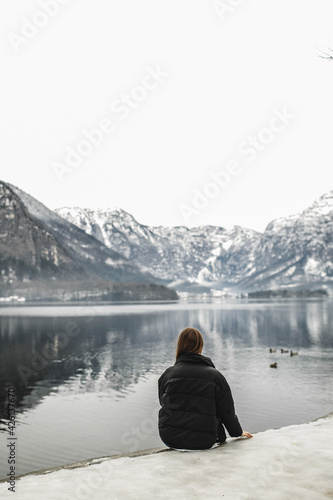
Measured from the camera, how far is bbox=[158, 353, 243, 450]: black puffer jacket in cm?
1154

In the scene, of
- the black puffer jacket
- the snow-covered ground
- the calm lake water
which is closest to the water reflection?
the calm lake water

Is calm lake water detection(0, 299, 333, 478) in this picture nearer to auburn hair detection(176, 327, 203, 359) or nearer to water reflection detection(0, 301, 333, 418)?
water reflection detection(0, 301, 333, 418)

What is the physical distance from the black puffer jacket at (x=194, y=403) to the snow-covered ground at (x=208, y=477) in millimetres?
364

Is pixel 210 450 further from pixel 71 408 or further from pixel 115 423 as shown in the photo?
pixel 71 408

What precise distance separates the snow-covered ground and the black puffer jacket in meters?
0.36

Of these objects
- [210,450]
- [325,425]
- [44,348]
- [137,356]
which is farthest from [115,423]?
[44,348]

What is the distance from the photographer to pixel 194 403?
37.8ft

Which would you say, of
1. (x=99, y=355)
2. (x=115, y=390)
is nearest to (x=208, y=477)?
(x=115, y=390)

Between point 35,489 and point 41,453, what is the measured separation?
1644 cm

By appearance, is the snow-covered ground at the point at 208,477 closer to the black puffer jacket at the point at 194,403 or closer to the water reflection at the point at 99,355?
the black puffer jacket at the point at 194,403

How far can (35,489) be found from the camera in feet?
32.9

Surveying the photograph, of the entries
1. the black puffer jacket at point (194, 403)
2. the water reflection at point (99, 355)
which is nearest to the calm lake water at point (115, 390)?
the water reflection at point (99, 355)

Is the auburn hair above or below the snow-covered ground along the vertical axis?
above

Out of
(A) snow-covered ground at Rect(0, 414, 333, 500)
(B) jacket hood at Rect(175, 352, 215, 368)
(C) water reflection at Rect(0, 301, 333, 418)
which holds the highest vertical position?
(B) jacket hood at Rect(175, 352, 215, 368)
